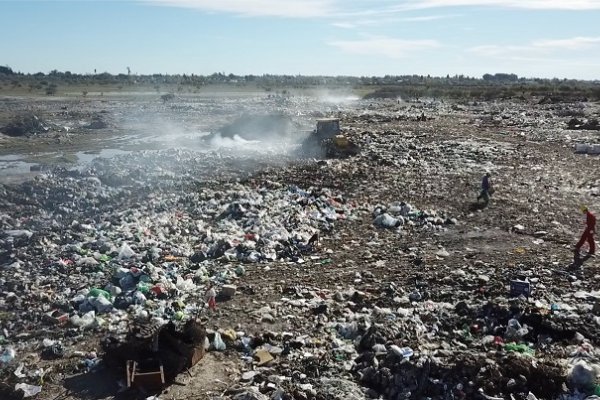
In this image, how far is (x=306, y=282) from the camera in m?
7.17

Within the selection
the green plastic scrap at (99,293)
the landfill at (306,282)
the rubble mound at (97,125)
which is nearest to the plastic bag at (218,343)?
the landfill at (306,282)

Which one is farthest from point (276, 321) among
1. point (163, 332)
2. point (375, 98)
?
point (375, 98)

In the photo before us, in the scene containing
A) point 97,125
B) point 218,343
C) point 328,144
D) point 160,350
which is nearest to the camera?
point 160,350

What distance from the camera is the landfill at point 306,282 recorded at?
4.84 meters

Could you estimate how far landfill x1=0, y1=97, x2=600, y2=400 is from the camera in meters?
4.84

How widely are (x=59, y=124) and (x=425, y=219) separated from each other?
70.2 feet

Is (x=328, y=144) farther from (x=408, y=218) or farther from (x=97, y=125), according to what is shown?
(x=97, y=125)

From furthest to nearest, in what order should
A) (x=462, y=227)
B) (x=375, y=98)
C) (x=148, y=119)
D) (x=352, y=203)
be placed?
1. (x=375, y=98)
2. (x=148, y=119)
3. (x=352, y=203)
4. (x=462, y=227)

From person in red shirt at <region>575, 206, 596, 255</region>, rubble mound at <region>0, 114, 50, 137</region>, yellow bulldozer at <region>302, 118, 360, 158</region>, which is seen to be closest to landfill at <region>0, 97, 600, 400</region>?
person in red shirt at <region>575, 206, 596, 255</region>

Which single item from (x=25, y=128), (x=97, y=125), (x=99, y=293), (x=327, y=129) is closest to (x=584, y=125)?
(x=327, y=129)

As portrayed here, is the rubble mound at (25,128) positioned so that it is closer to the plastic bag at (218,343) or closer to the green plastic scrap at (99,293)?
the green plastic scrap at (99,293)

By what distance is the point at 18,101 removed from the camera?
37469 millimetres

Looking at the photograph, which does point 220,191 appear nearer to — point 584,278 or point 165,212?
point 165,212

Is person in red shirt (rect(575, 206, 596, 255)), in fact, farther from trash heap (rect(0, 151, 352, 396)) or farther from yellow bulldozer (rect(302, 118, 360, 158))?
yellow bulldozer (rect(302, 118, 360, 158))
